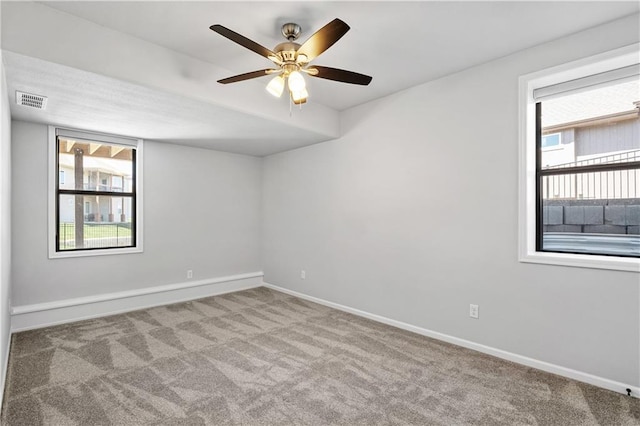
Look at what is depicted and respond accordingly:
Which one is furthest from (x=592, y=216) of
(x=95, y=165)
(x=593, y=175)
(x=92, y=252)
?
(x=95, y=165)

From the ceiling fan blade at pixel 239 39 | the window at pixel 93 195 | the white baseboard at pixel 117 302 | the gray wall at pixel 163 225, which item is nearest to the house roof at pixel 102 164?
the window at pixel 93 195

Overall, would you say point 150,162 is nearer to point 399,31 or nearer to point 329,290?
point 329,290

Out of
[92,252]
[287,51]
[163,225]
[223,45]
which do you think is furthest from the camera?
[163,225]

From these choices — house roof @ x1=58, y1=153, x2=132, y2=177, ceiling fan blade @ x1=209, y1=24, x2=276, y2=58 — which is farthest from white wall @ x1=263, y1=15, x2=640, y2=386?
house roof @ x1=58, y1=153, x2=132, y2=177

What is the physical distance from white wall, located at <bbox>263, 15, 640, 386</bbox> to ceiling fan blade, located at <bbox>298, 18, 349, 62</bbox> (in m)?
1.68

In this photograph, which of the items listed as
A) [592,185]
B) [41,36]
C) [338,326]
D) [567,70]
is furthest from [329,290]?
[41,36]

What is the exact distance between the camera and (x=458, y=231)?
9.98ft

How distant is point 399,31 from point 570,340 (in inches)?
106

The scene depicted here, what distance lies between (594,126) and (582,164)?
1.06 feet

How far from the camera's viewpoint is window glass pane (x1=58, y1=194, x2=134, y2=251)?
3785mm

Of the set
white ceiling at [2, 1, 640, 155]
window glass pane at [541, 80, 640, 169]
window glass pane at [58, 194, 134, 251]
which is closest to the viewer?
white ceiling at [2, 1, 640, 155]

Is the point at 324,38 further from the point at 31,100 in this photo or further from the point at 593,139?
the point at 31,100

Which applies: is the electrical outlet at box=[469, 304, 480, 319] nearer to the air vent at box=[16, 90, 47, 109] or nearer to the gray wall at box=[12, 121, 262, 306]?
the gray wall at box=[12, 121, 262, 306]

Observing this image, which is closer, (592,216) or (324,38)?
(324,38)
